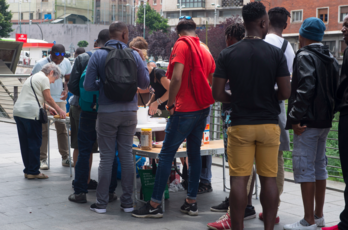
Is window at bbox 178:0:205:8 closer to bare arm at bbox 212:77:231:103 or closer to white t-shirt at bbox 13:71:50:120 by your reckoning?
white t-shirt at bbox 13:71:50:120

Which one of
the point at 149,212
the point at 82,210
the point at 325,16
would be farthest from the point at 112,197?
the point at 325,16

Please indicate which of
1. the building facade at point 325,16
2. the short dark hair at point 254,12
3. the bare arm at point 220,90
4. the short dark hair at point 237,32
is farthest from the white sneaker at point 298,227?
the building facade at point 325,16

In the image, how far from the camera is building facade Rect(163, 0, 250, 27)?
88.1m

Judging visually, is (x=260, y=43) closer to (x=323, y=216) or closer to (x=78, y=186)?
(x=323, y=216)

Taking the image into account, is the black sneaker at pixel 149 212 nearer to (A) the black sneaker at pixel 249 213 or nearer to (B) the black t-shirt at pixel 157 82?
(A) the black sneaker at pixel 249 213

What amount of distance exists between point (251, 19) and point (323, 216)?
238 cm

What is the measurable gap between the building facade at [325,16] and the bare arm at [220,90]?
48.9m

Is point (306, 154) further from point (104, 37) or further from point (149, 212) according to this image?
point (104, 37)

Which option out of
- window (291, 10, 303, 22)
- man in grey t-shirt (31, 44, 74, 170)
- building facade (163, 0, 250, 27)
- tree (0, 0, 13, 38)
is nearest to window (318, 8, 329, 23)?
window (291, 10, 303, 22)

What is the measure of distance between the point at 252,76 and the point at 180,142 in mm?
1380

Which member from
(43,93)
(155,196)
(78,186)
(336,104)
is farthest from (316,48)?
(43,93)

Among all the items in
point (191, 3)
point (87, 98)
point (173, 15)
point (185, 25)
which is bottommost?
point (87, 98)

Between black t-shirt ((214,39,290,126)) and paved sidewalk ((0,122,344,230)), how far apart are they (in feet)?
4.92

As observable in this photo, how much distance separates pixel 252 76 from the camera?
133 inches
